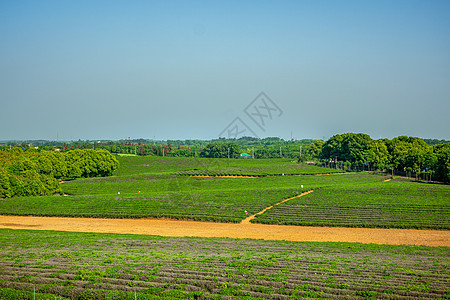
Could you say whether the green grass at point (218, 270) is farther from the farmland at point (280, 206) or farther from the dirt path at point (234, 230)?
the farmland at point (280, 206)

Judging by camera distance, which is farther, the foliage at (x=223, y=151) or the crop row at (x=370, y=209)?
the foliage at (x=223, y=151)

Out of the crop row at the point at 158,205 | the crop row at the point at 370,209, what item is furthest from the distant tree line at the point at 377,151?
the crop row at the point at 158,205

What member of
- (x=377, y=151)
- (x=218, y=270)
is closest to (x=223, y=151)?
(x=377, y=151)

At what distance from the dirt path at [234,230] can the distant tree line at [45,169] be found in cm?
1687

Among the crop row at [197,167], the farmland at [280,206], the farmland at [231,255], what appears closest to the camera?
the farmland at [231,255]

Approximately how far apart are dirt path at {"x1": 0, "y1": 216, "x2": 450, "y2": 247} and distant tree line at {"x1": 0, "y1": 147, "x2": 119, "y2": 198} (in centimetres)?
1687

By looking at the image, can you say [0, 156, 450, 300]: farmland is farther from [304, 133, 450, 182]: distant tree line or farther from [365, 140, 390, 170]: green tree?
[365, 140, 390, 170]: green tree

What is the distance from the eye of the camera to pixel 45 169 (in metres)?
82.8

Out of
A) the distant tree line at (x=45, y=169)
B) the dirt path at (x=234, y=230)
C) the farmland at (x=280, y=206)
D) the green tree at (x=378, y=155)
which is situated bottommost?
the dirt path at (x=234, y=230)

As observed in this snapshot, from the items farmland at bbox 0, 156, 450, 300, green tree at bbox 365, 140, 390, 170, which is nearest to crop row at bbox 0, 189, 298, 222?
farmland at bbox 0, 156, 450, 300

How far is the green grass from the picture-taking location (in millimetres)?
16156

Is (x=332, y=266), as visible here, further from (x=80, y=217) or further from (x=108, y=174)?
(x=108, y=174)

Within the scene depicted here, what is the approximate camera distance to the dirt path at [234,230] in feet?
122

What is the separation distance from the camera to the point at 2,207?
5419 cm
